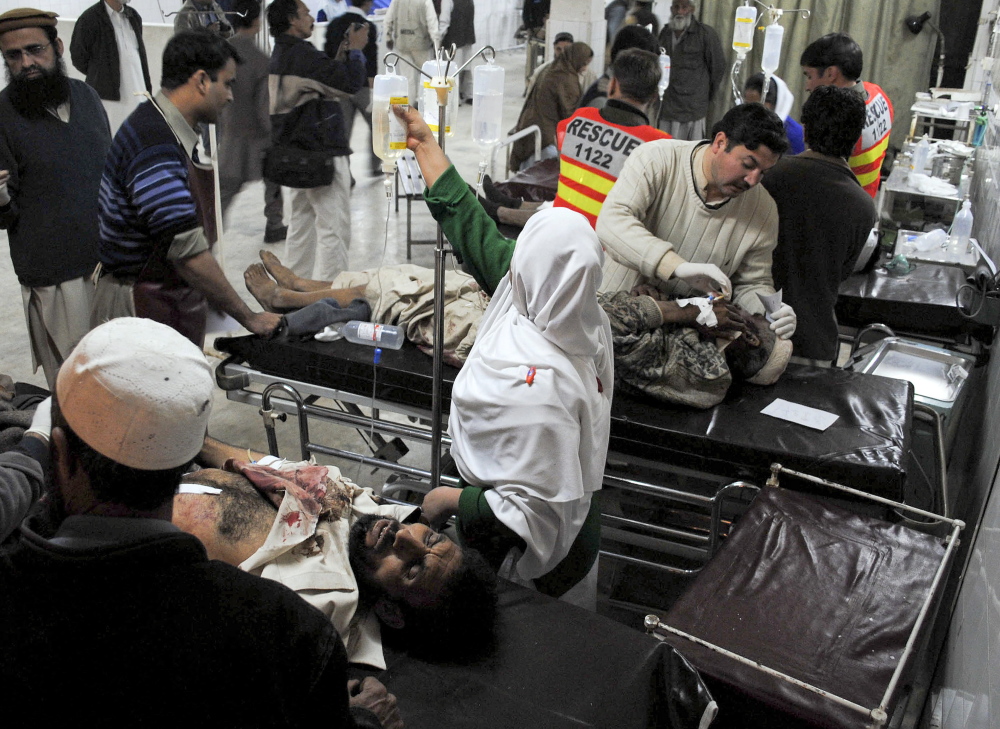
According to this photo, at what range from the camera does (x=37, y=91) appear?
11.0 ft

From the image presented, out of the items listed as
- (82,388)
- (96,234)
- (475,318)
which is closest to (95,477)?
(82,388)

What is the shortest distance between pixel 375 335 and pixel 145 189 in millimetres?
1006

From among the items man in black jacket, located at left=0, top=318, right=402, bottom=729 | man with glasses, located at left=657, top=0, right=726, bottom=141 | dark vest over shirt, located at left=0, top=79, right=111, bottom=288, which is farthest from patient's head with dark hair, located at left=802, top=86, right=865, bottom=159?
man with glasses, located at left=657, top=0, right=726, bottom=141

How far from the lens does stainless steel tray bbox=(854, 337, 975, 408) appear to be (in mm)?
3518

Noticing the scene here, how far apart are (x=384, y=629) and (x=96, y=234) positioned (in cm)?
249

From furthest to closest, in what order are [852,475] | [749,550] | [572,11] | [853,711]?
[572,11] < [852,475] < [749,550] < [853,711]

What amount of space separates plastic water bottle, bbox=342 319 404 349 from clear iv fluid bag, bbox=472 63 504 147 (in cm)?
144

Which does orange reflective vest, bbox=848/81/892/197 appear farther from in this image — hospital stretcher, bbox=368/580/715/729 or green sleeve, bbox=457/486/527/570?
hospital stretcher, bbox=368/580/715/729

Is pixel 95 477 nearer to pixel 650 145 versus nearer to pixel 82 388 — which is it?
pixel 82 388

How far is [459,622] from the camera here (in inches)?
79.0

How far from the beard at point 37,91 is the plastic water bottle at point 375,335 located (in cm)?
153

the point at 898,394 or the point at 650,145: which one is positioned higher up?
the point at 650,145

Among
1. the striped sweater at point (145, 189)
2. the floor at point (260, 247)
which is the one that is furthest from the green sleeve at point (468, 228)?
the striped sweater at point (145, 189)

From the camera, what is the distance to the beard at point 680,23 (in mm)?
8367
